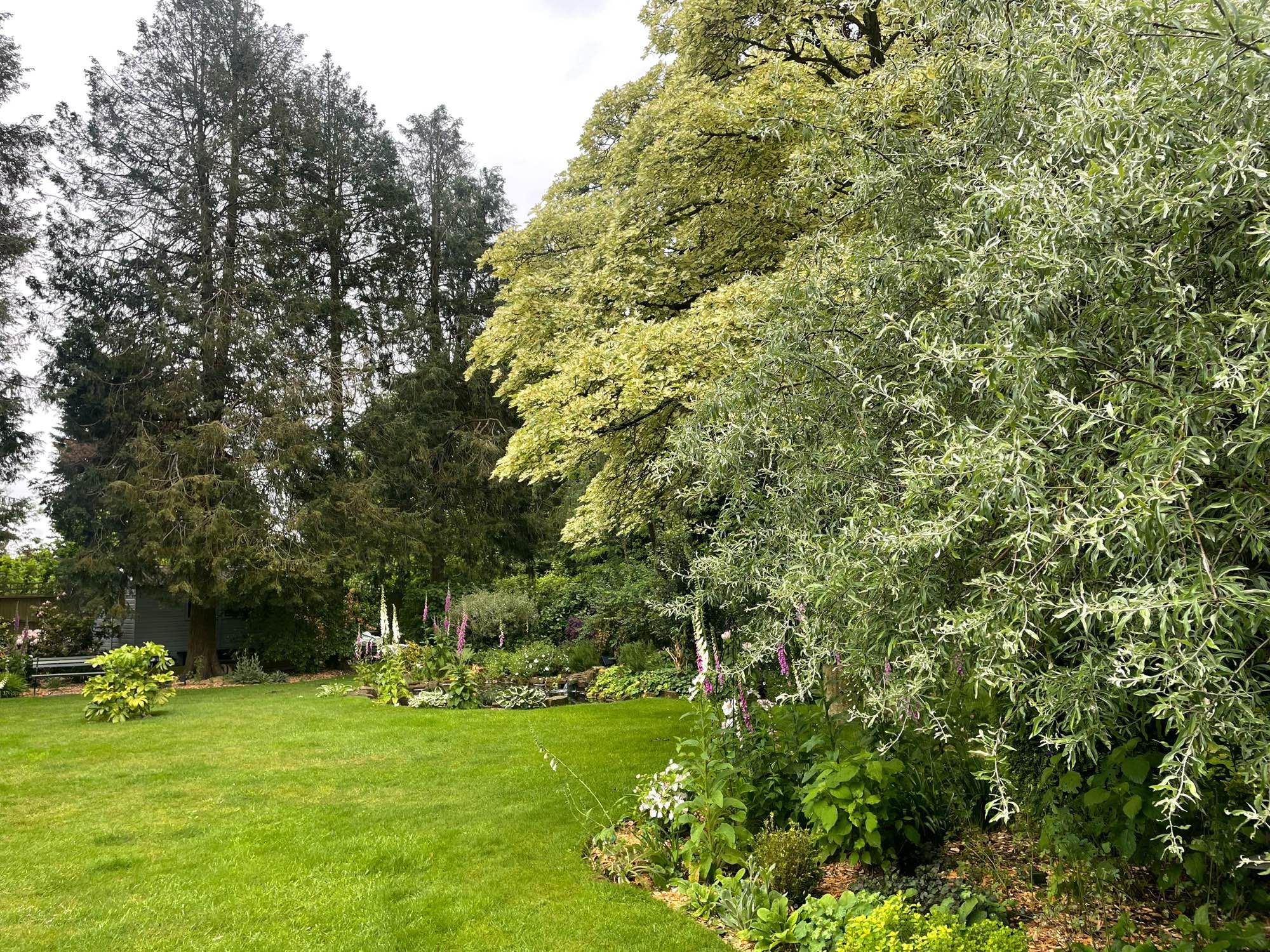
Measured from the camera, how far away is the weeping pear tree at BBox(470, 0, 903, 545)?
662 centimetres

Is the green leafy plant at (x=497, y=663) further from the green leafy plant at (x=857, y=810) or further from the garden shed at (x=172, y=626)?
the green leafy plant at (x=857, y=810)

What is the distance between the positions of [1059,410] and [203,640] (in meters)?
17.9

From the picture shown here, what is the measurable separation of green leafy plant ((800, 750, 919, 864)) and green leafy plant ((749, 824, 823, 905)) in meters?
0.09

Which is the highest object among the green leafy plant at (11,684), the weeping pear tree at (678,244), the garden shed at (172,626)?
the weeping pear tree at (678,244)

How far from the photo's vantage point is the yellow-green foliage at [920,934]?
285 cm

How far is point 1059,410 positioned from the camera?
7.11 ft

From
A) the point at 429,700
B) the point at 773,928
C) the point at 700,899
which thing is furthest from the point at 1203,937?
the point at 429,700

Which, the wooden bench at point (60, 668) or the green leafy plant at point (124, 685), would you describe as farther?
the wooden bench at point (60, 668)

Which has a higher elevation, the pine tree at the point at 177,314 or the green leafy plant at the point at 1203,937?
the pine tree at the point at 177,314

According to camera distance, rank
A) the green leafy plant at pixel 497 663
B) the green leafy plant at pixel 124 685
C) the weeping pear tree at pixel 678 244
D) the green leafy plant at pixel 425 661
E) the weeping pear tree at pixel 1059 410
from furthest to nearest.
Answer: the green leafy plant at pixel 497 663, the green leafy plant at pixel 425 661, the green leafy plant at pixel 124 685, the weeping pear tree at pixel 678 244, the weeping pear tree at pixel 1059 410

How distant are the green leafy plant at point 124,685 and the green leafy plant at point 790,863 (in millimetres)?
9876

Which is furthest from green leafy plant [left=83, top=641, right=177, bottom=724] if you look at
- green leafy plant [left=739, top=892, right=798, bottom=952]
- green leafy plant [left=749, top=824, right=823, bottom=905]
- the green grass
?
green leafy plant [left=739, top=892, right=798, bottom=952]

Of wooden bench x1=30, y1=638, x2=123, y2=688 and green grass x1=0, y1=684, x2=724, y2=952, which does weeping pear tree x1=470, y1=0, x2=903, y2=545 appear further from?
wooden bench x1=30, y1=638, x2=123, y2=688

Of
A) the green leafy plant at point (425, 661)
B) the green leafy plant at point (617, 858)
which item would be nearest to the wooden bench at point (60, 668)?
the green leafy plant at point (425, 661)
